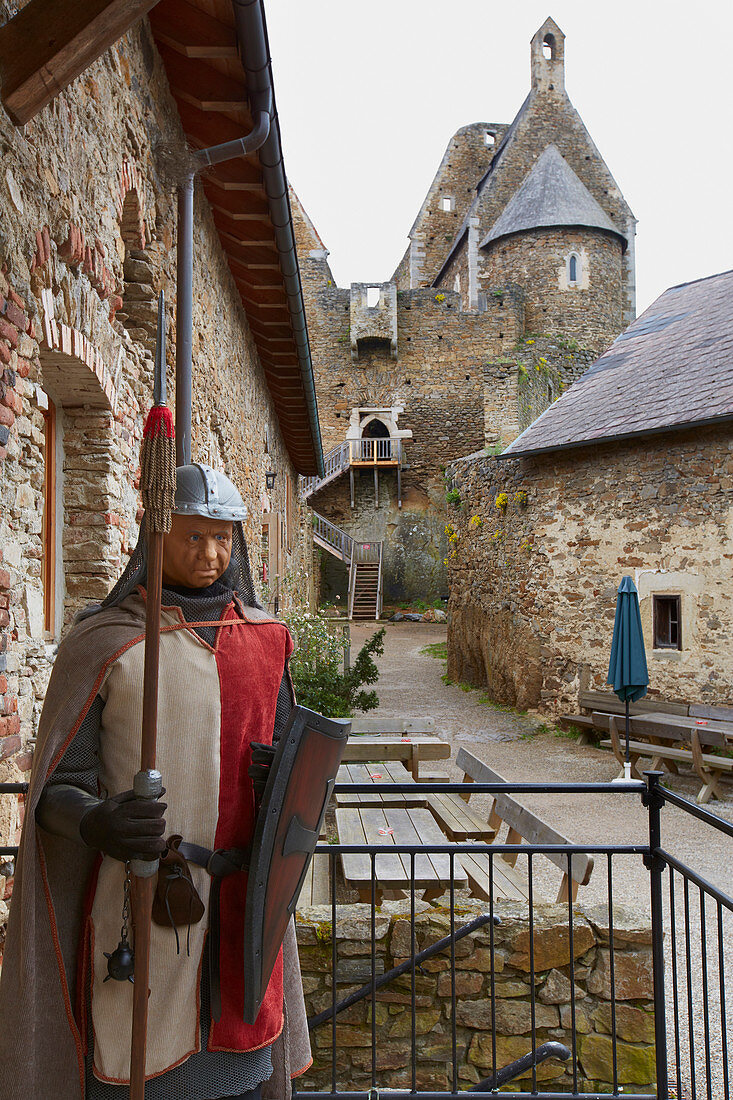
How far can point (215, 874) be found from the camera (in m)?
1.78

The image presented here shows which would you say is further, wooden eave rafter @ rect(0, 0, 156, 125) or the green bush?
the green bush

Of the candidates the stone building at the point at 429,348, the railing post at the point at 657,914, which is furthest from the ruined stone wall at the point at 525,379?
the railing post at the point at 657,914

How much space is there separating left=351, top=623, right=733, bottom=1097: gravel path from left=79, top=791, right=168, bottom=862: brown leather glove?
5.84ft

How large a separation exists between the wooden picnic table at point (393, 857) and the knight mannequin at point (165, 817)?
7.02 ft

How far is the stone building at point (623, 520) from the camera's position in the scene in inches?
385

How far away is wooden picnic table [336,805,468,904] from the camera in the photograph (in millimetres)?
4215

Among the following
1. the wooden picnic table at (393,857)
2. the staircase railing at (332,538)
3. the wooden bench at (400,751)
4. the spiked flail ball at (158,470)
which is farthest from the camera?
the staircase railing at (332,538)

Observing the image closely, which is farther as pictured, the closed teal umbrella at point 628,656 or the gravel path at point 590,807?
the closed teal umbrella at point 628,656

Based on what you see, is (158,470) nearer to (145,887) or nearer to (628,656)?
(145,887)

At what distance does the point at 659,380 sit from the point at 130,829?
35.8ft

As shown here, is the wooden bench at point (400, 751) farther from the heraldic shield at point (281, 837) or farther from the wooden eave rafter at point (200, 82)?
the heraldic shield at point (281, 837)

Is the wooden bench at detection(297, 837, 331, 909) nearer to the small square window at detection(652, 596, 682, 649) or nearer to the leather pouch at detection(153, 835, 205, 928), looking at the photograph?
the leather pouch at detection(153, 835, 205, 928)

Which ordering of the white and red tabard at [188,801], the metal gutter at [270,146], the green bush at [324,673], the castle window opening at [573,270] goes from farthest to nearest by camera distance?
the castle window opening at [573,270], the green bush at [324,673], the metal gutter at [270,146], the white and red tabard at [188,801]

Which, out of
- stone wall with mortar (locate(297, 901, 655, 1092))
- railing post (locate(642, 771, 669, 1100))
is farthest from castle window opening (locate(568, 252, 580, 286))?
railing post (locate(642, 771, 669, 1100))
